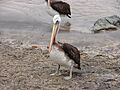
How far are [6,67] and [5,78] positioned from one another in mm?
581

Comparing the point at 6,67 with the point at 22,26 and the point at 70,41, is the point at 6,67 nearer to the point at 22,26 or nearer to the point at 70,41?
the point at 70,41

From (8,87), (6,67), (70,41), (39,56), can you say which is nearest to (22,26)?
(70,41)

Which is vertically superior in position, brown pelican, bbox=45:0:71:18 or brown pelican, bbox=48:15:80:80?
brown pelican, bbox=48:15:80:80

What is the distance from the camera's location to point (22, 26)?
36.3 feet

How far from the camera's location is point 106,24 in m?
11.3

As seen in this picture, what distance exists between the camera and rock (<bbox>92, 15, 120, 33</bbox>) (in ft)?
36.1

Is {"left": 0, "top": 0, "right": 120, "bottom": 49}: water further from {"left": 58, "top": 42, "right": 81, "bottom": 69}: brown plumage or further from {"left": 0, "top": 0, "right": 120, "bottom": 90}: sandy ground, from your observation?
{"left": 58, "top": 42, "right": 81, "bottom": 69}: brown plumage

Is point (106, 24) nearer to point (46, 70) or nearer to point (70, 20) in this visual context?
point (70, 20)

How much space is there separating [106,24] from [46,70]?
418 centimetres

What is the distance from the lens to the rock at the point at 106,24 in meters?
11.0

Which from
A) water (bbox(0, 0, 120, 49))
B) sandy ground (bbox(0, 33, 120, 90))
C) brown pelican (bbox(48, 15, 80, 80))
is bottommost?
water (bbox(0, 0, 120, 49))

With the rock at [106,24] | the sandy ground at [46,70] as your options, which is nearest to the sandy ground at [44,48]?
the sandy ground at [46,70]

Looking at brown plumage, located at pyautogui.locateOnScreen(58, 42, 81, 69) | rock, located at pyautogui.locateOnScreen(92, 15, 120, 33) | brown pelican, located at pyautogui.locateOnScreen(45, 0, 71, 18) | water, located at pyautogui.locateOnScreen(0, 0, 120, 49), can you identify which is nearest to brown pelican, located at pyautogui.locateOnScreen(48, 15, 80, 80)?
brown plumage, located at pyautogui.locateOnScreen(58, 42, 81, 69)

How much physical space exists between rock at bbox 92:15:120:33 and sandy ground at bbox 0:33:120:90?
1.83m
